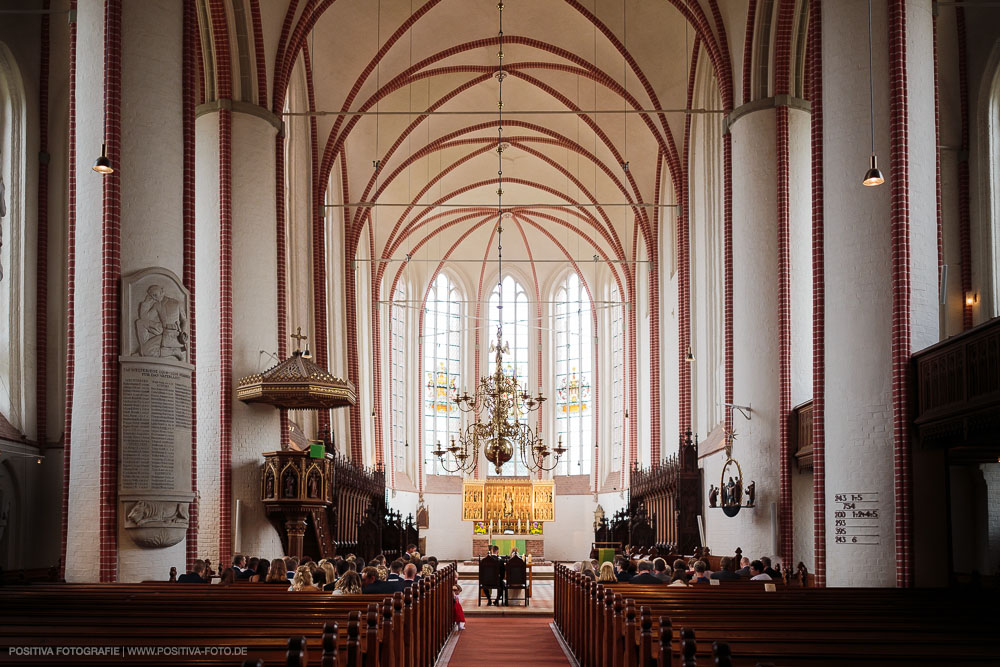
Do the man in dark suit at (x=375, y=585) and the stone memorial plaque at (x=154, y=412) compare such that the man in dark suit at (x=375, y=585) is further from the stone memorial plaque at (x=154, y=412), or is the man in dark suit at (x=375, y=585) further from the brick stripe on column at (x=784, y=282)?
the brick stripe on column at (x=784, y=282)

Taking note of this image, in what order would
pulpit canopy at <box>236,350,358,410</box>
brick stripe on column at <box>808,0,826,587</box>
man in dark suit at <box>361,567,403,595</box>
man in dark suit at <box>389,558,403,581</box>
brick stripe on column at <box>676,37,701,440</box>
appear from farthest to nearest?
1. brick stripe on column at <box>676,37,701,440</box>
2. pulpit canopy at <box>236,350,358,410</box>
3. brick stripe on column at <box>808,0,826,587</box>
4. man in dark suit at <box>389,558,403,581</box>
5. man in dark suit at <box>361,567,403,595</box>

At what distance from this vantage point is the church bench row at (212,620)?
591 cm

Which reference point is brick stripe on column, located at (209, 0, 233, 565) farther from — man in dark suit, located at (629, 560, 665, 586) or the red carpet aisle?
man in dark suit, located at (629, 560, 665, 586)

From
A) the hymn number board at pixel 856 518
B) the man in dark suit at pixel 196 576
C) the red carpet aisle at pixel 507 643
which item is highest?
the hymn number board at pixel 856 518

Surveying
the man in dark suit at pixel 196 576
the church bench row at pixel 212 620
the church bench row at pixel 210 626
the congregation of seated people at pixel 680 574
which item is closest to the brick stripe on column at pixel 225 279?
the man in dark suit at pixel 196 576

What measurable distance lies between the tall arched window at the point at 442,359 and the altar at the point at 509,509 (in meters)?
3.01

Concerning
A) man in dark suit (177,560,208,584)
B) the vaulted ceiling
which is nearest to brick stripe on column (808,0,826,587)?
the vaulted ceiling

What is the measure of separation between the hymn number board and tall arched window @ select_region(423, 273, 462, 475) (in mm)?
27657

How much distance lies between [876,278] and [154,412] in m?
9.02

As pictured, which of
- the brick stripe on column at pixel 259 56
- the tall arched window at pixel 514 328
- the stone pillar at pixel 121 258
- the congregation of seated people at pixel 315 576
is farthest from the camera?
the tall arched window at pixel 514 328

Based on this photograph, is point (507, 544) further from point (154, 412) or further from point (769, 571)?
point (154, 412)

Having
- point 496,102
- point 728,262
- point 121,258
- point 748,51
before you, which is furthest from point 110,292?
point 496,102

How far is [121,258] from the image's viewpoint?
43.0 ft

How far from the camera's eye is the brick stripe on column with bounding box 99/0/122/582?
12.6 m
